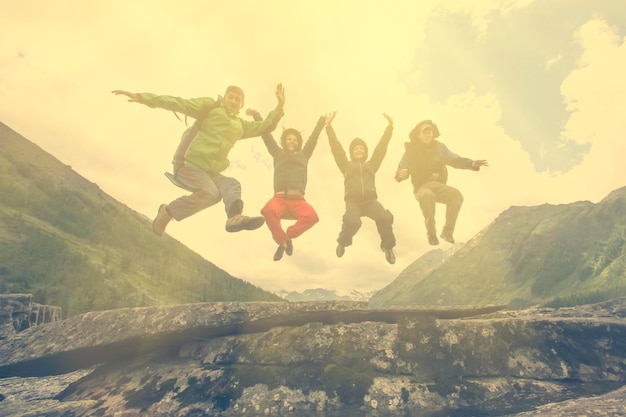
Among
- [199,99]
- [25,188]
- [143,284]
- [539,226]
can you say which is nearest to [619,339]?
[199,99]

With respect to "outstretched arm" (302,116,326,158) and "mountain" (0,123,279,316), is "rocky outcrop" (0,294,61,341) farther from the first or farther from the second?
"mountain" (0,123,279,316)

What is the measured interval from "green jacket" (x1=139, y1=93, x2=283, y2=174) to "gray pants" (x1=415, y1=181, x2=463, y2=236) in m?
5.30

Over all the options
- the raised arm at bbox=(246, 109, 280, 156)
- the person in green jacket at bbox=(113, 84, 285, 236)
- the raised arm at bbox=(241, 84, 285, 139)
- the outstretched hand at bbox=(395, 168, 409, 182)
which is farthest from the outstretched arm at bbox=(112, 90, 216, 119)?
the outstretched hand at bbox=(395, 168, 409, 182)

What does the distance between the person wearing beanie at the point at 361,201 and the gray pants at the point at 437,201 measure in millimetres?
1034

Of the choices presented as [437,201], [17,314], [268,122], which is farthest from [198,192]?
[437,201]

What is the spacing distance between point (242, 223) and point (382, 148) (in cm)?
515

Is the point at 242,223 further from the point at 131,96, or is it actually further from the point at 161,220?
the point at 131,96

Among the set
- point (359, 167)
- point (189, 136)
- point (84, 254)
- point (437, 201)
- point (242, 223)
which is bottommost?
point (242, 223)

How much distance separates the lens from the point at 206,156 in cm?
966

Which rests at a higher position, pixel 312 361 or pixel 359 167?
pixel 359 167

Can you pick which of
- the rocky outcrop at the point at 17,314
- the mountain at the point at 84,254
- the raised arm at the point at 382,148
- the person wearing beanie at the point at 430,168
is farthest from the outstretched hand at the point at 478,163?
the mountain at the point at 84,254

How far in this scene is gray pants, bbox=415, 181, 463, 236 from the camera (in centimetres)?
1123

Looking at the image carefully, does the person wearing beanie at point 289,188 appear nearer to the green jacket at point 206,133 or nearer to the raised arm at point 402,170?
the green jacket at point 206,133

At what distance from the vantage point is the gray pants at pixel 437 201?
36.8 ft
